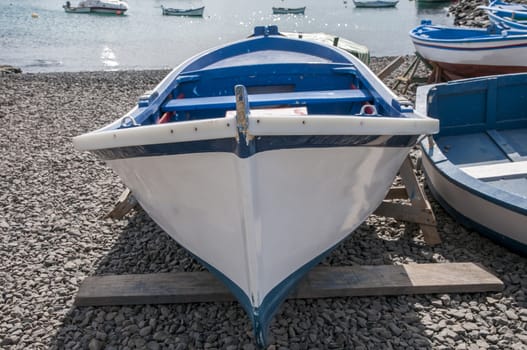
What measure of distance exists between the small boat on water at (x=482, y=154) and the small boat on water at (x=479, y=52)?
2.50 meters

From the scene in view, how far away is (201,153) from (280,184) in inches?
19.0

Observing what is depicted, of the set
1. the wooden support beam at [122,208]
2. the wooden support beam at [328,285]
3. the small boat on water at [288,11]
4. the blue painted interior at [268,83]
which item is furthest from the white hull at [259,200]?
the small boat on water at [288,11]

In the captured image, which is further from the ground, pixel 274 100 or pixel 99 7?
pixel 99 7

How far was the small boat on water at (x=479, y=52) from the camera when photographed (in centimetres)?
732

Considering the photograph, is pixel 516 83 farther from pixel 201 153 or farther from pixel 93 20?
pixel 93 20

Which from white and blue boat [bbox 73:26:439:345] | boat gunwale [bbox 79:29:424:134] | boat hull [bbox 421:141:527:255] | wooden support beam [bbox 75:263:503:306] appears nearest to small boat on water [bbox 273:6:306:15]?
boat gunwale [bbox 79:29:424:134]

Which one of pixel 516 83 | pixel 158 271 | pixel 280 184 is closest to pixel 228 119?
pixel 280 184

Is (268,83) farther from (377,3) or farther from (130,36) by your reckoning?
(377,3)

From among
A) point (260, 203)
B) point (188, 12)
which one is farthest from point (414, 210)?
point (188, 12)

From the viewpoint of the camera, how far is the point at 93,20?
A: 43.5 m

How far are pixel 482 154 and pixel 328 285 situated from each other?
2713 mm

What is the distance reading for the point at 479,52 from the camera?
7711 millimetres

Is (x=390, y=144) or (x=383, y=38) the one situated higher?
(x=390, y=144)

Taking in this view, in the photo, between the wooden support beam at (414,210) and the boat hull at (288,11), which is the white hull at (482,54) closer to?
A: the wooden support beam at (414,210)
